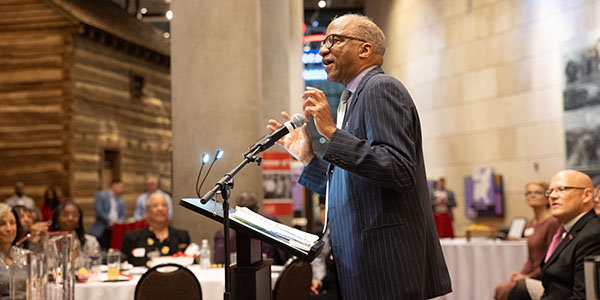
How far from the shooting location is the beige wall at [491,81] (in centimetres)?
1303

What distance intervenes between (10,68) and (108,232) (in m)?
6.25

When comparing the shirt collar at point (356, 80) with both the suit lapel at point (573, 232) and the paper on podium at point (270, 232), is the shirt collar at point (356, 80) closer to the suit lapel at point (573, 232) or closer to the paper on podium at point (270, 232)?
the paper on podium at point (270, 232)

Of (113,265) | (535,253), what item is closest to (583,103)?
(535,253)

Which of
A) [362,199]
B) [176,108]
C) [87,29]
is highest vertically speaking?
[87,29]

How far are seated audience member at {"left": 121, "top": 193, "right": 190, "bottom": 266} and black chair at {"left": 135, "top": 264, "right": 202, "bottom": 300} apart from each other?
173 cm

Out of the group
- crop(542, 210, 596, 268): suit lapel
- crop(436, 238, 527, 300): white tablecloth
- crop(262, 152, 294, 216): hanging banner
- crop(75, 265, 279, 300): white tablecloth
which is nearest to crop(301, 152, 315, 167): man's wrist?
crop(75, 265, 279, 300): white tablecloth

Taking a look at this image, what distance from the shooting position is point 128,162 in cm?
1862

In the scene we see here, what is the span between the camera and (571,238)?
482cm

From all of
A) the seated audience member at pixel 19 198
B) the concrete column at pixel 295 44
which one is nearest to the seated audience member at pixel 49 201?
the seated audience member at pixel 19 198

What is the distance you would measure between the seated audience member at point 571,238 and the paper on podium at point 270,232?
8.35ft

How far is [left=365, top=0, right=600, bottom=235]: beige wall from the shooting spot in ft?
42.8

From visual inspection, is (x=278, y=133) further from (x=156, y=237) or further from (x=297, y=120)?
(x=156, y=237)

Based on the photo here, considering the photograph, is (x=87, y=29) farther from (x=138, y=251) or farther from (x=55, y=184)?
(x=138, y=251)

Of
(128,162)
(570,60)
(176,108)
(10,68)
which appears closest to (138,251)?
(176,108)
